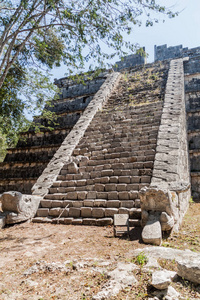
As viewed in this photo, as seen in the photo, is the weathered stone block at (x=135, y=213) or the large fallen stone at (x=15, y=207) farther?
the large fallen stone at (x=15, y=207)

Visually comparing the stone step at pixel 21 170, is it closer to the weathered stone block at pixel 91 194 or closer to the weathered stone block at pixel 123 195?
the weathered stone block at pixel 91 194

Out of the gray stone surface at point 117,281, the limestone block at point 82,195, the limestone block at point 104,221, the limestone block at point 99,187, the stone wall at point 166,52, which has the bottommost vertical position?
the limestone block at point 104,221

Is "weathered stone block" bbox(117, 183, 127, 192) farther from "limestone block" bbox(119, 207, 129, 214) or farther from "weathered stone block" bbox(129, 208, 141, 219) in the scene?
"weathered stone block" bbox(129, 208, 141, 219)

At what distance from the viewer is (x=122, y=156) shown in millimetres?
7141

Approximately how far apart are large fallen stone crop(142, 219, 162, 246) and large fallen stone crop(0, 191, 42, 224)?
340 cm

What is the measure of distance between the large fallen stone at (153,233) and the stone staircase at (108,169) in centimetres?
70

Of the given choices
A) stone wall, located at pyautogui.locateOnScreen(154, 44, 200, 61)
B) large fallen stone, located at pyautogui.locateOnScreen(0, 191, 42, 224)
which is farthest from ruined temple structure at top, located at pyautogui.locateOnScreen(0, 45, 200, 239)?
stone wall, located at pyautogui.locateOnScreen(154, 44, 200, 61)

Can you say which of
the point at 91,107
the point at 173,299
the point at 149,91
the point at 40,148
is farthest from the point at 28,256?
the point at 149,91

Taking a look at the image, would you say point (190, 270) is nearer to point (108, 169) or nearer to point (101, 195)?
point (101, 195)

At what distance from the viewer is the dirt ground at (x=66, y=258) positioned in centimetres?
240

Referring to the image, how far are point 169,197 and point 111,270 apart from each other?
85.7 inches

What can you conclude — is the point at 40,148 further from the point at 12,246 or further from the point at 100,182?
the point at 12,246

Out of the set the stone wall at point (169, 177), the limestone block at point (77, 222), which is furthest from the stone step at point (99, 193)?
the limestone block at point (77, 222)

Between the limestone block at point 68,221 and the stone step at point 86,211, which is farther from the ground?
the stone step at point 86,211
